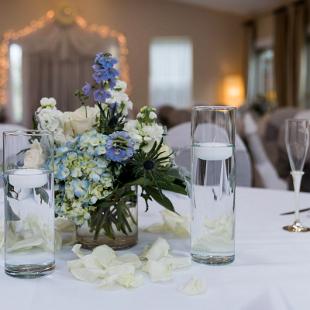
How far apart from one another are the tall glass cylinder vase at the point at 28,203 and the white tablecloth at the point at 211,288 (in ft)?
0.13

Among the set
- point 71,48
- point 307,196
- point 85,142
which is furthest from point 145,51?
point 85,142

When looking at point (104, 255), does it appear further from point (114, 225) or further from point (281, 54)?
point (281, 54)

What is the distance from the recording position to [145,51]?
10977 millimetres

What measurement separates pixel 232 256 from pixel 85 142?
0.36m

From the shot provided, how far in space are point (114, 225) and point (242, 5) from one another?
9977mm

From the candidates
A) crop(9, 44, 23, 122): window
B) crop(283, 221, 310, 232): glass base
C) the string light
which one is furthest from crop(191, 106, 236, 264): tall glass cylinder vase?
crop(9, 44, 23, 122): window

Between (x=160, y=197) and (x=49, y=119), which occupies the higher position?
(x=49, y=119)

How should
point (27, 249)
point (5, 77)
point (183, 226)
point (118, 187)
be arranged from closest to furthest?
point (27, 249), point (118, 187), point (183, 226), point (5, 77)

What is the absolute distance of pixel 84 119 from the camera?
115 centimetres

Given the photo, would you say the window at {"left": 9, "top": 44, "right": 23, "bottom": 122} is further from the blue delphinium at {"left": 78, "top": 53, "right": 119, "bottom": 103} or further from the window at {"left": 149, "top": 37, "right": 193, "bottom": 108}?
the blue delphinium at {"left": 78, "top": 53, "right": 119, "bottom": 103}

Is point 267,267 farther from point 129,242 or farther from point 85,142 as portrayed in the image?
point 85,142

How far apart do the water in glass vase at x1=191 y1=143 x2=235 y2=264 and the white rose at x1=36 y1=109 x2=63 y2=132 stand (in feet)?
0.95

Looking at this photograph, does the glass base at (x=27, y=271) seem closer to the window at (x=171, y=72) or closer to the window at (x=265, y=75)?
the window at (x=265, y=75)

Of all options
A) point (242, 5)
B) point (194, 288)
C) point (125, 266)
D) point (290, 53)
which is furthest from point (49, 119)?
point (242, 5)
